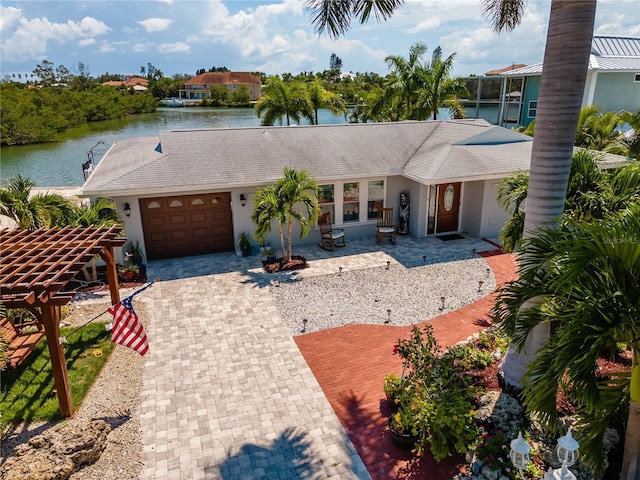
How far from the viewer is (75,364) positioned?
29.4ft

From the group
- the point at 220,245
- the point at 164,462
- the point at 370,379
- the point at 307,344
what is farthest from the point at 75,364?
the point at 220,245

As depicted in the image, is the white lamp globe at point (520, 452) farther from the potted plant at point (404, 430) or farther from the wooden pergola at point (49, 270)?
the wooden pergola at point (49, 270)

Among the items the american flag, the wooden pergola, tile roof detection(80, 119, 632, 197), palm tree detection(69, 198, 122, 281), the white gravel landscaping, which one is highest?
tile roof detection(80, 119, 632, 197)

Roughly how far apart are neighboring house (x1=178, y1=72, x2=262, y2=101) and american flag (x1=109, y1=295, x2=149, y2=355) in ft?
373

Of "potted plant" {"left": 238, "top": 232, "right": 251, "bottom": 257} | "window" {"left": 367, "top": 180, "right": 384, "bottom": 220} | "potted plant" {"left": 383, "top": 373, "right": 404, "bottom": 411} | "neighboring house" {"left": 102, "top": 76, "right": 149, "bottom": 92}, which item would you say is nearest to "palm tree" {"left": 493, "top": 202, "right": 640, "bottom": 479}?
"potted plant" {"left": 383, "top": 373, "right": 404, "bottom": 411}

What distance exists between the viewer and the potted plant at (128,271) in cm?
1322

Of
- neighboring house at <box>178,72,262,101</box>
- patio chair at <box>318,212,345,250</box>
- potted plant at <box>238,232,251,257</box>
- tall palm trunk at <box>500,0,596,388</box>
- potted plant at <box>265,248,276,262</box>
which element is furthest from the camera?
neighboring house at <box>178,72,262,101</box>

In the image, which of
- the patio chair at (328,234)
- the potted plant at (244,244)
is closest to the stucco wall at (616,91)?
the patio chair at (328,234)

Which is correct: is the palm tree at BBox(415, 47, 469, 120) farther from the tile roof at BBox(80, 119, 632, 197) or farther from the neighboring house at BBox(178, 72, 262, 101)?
the neighboring house at BBox(178, 72, 262, 101)

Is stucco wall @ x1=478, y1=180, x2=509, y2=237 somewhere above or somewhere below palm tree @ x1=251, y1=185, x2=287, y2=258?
below

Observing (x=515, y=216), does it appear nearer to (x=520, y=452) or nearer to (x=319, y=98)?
(x=520, y=452)

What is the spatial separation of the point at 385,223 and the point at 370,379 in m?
8.79

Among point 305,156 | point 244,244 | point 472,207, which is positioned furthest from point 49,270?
point 472,207

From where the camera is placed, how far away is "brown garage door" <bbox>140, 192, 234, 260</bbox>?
14.5 m
